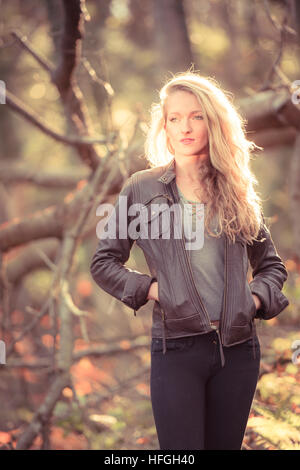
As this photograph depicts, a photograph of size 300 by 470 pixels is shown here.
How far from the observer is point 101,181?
5594 millimetres

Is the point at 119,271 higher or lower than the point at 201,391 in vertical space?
higher

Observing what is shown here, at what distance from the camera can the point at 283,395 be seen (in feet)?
13.0

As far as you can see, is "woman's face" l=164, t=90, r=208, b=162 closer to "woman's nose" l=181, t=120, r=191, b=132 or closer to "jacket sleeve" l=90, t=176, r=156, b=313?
"woman's nose" l=181, t=120, r=191, b=132

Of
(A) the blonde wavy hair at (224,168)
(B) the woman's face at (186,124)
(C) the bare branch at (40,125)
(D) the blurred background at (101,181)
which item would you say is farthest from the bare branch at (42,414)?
(B) the woman's face at (186,124)

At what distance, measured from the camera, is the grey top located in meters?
2.63

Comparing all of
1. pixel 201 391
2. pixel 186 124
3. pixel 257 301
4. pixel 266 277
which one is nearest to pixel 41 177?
pixel 186 124

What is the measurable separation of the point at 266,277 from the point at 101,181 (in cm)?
305

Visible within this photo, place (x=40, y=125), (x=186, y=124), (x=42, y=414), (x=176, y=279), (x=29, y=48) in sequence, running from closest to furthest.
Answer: (x=176, y=279)
(x=186, y=124)
(x=42, y=414)
(x=29, y=48)
(x=40, y=125)

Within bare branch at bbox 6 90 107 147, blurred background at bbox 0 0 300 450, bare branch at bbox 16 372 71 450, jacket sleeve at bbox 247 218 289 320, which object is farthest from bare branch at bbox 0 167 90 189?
jacket sleeve at bbox 247 218 289 320

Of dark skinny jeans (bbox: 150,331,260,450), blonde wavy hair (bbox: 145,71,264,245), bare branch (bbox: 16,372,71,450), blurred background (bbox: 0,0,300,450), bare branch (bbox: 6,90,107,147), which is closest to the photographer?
dark skinny jeans (bbox: 150,331,260,450)

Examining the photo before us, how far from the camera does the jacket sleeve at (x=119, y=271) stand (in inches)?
105

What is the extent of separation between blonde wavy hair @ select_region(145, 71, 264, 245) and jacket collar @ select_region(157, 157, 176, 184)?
155 millimetres

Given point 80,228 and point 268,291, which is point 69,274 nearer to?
point 80,228

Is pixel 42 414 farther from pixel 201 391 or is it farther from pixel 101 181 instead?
pixel 101 181
